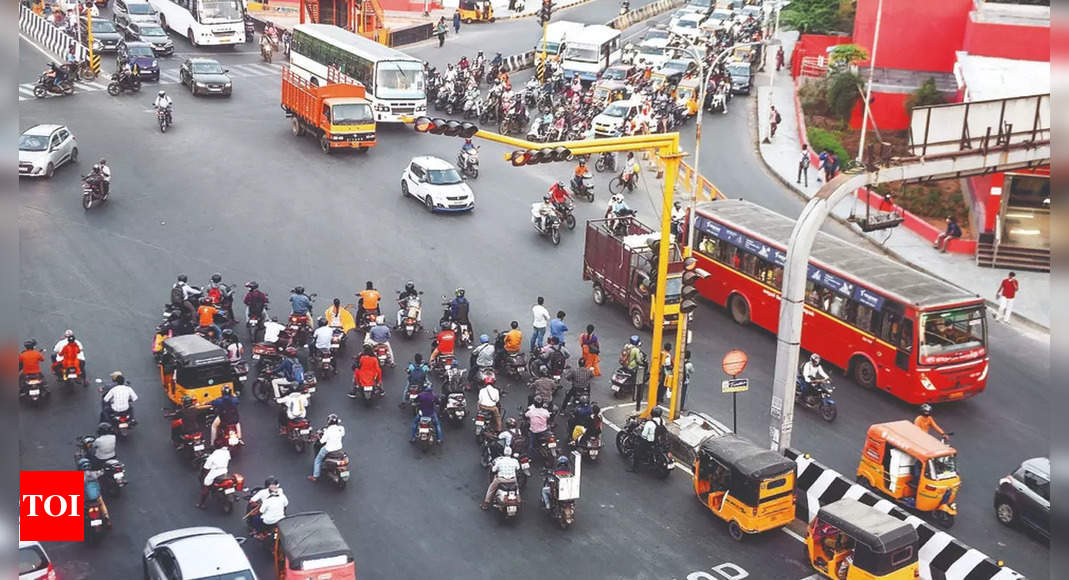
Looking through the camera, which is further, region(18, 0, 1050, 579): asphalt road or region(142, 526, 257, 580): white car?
region(18, 0, 1050, 579): asphalt road

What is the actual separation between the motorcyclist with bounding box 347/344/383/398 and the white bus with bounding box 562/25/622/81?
35.4m

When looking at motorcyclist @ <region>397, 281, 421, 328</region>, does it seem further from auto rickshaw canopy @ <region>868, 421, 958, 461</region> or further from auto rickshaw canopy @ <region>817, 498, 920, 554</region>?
auto rickshaw canopy @ <region>817, 498, 920, 554</region>

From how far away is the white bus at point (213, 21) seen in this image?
59438 millimetres

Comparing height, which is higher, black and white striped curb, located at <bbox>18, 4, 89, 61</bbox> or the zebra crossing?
black and white striped curb, located at <bbox>18, 4, 89, 61</bbox>

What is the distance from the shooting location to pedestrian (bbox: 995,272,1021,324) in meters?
32.3

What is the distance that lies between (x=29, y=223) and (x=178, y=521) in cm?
1795

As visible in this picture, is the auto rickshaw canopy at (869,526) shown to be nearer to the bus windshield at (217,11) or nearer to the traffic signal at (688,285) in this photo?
the traffic signal at (688,285)

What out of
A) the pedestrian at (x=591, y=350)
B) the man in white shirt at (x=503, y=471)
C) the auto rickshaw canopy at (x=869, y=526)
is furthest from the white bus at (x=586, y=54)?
the auto rickshaw canopy at (x=869, y=526)

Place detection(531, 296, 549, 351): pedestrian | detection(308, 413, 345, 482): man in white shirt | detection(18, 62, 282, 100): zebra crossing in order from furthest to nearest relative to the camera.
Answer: detection(18, 62, 282, 100): zebra crossing < detection(531, 296, 549, 351): pedestrian < detection(308, 413, 345, 482): man in white shirt

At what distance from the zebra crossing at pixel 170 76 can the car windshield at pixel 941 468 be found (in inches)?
1586

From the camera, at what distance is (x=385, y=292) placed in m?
32.8

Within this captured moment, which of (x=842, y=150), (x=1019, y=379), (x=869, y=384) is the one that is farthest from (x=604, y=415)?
(x=842, y=150)

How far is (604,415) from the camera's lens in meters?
26.6

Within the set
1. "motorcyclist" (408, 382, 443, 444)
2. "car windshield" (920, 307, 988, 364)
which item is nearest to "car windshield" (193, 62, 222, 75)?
"motorcyclist" (408, 382, 443, 444)
